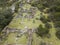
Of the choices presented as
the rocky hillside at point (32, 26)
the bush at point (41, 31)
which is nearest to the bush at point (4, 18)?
the rocky hillside at point (32, 26)

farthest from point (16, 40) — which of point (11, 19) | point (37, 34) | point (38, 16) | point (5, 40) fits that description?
point (38, 16)

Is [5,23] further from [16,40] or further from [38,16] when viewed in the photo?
[38,16]

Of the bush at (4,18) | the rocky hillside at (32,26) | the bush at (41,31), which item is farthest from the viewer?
the bush at (4,18)

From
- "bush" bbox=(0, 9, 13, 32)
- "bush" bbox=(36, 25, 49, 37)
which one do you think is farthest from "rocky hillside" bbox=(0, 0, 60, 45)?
"bush" bbox=(0, 9, 13, 32)

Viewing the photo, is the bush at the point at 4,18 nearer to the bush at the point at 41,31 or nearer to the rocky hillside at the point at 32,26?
the rocky hillside at the point at 32,26

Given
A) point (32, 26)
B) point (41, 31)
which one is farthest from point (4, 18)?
point (41, 31)

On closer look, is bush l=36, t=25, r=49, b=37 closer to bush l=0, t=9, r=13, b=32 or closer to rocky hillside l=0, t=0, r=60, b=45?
rocky hillside l=0, t=0, r=60, b=45

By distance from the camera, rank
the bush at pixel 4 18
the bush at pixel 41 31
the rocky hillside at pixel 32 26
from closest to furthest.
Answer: the rocky hillside at pixel 32 26
the bush at pixel 41 31
the bush at pixel 4 18

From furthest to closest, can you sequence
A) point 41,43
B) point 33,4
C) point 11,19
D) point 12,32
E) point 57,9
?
point 33,4 < point 57,9 < point 11,19 < point 12,32 < point 41,43

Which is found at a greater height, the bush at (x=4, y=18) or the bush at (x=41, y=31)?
the bush at (x=4, y=18)

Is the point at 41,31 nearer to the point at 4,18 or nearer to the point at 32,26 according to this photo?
the point at 32,26

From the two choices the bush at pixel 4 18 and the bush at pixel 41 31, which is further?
the bush at pixel 4 18
